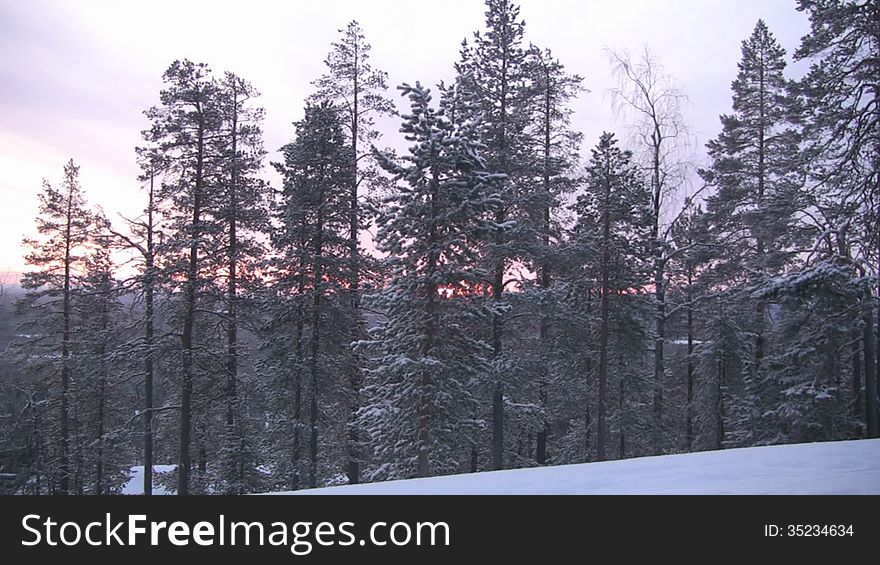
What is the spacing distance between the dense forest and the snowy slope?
627 centimetres

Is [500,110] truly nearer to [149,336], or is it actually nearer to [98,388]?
[149,336]

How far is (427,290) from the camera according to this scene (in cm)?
1364

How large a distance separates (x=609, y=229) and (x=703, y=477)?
12989 mm

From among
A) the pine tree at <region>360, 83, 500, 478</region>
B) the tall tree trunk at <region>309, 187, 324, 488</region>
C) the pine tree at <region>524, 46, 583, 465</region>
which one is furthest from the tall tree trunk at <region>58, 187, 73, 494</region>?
the pine tree at <region>524, 46, 583, 465</region>

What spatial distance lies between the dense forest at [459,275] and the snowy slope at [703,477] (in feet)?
20.6

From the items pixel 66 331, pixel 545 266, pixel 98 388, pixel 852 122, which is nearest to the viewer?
pixel 852 122

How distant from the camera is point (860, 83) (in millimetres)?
12008

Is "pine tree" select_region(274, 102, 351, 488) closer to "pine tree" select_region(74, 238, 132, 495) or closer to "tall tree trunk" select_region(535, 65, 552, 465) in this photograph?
"pine tree" select_region(74, 238, 132, 495)

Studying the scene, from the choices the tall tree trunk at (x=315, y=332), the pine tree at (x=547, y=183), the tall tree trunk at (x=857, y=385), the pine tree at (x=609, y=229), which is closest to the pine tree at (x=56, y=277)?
the tall tree trunk at (x=315, y=332)

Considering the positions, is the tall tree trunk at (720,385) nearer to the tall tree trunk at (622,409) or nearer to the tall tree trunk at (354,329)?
the tall tree trunk at (622,409)

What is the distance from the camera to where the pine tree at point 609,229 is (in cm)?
1661

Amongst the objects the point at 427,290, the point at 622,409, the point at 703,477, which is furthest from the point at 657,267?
the point at 703,477
